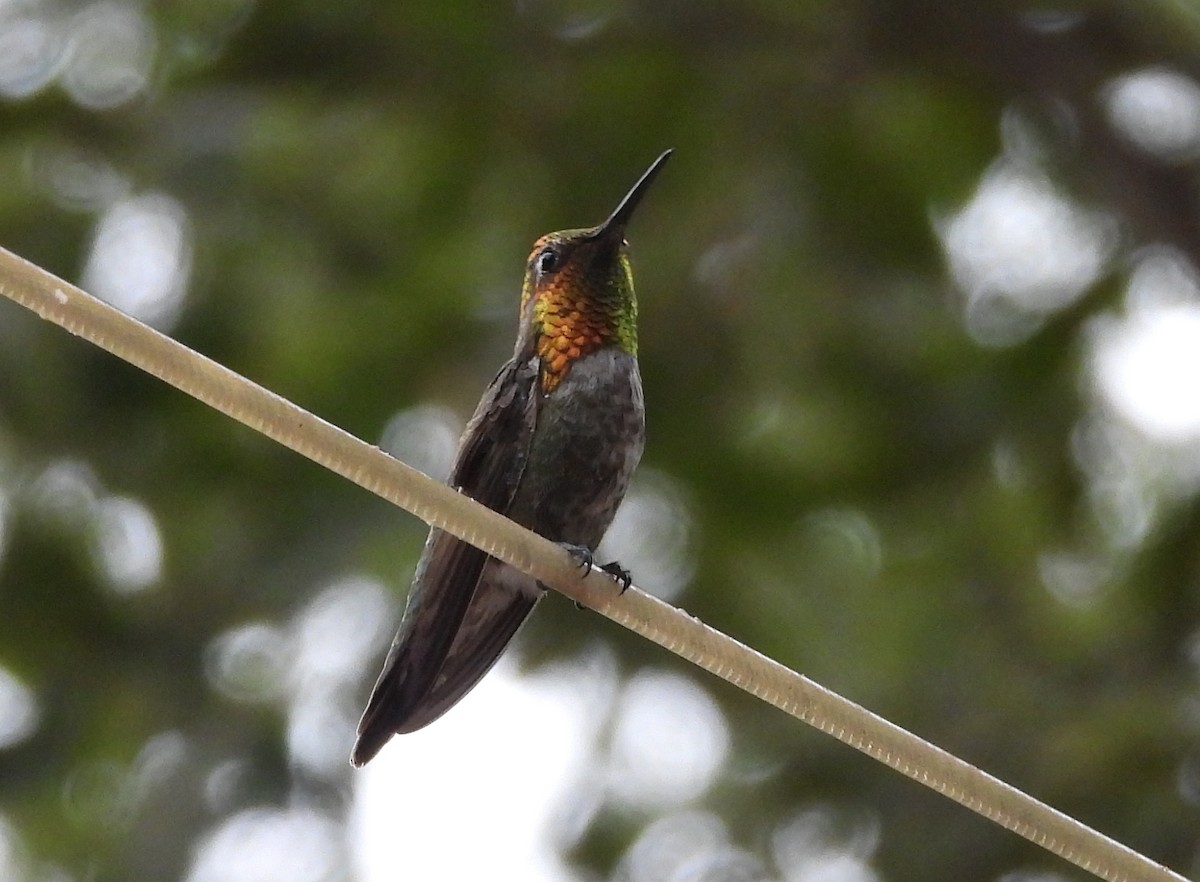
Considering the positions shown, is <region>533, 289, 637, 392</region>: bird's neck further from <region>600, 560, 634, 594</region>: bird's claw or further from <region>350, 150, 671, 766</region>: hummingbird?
<region>600, 560, 634, 594</region>: bird's claw

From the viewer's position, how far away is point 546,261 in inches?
135

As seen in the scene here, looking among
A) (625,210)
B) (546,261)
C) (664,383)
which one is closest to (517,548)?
(625,210)

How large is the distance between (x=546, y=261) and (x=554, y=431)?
0.40m

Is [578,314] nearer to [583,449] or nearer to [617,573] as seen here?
[583,449]

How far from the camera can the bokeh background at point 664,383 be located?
4.58 metres

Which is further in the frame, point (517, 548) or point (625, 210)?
point (625, 210)

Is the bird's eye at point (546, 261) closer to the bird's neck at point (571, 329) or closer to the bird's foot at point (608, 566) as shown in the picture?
the bird's neck at point (571, 329)

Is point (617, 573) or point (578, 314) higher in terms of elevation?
point (578, 314)

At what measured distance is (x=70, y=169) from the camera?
15.2 feet

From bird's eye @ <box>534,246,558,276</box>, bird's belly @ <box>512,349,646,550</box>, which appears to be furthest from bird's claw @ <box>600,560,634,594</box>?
bird's eye @ <box>534,246,558,276</box>

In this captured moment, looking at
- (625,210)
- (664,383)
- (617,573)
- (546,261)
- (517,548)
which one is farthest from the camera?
(664,383)

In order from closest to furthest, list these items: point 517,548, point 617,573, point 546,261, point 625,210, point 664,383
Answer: point 517,548 < point 617,573 < point 625,210 < point 546,261 < point 664,383

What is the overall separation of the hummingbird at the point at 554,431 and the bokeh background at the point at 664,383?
120 centimetres

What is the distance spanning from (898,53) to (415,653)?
9.49 ft
